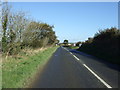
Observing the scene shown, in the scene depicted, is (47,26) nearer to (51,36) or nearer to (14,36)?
(51,36)

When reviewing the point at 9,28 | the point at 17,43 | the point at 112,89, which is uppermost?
the point at 9,28

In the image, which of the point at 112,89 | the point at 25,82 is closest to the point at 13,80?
the point at 25,82

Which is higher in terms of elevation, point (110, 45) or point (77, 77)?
point (110, 45)

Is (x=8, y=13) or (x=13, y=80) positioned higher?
(x=8, y=13)

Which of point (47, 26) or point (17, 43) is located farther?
point (47, 26)

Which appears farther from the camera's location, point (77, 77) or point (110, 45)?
point (110, 45)

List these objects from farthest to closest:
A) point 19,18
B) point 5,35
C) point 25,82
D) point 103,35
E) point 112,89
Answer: point 103,35 < point 19,18 < point 5,35 < point 25,82 < point 112,89

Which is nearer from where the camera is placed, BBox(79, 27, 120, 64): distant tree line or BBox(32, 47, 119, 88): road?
BBox(32, 47, 119, 88): road

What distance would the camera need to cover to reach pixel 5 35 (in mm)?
20234

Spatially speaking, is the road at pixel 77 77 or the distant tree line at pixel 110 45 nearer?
the road at pixel 77 77

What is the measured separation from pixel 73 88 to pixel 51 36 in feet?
183

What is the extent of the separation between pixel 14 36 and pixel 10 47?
46.3 inches

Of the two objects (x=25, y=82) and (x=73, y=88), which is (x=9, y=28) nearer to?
(x=25, y=82)

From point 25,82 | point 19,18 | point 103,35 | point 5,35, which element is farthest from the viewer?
point 103,35
